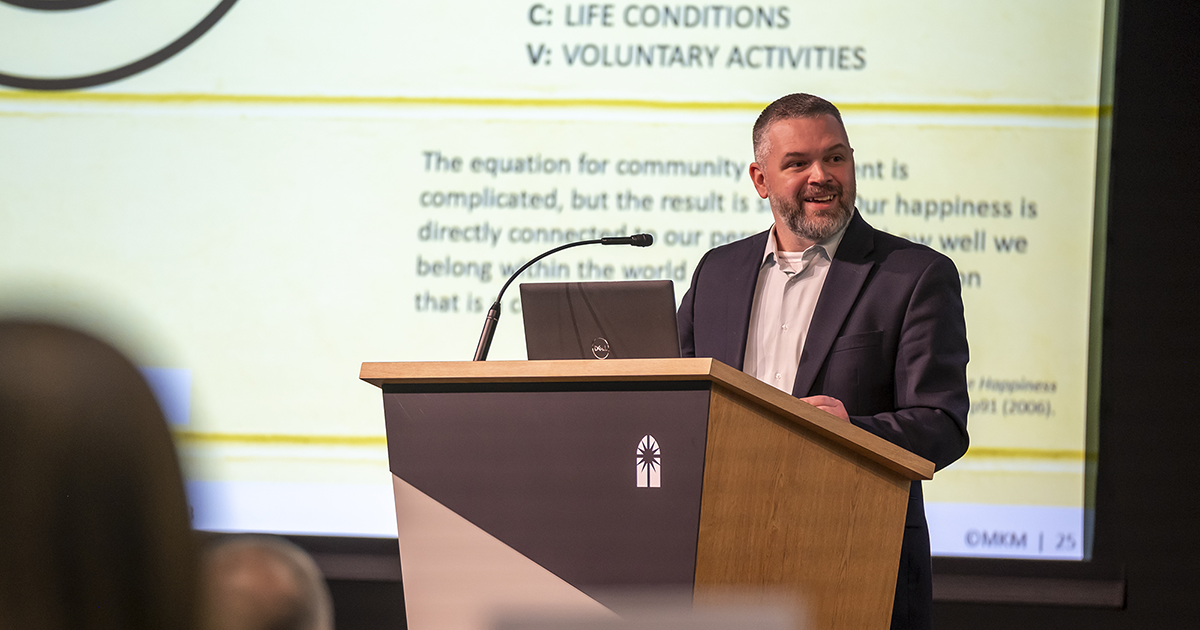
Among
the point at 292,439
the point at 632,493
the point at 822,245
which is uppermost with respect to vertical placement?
the point at 822,245

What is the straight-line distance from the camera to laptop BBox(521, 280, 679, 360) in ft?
5.59

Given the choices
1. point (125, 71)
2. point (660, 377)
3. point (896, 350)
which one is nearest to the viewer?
point (660, 377)

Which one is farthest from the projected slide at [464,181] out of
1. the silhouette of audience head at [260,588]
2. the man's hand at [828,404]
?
the silhouette of audience head at [260,588]

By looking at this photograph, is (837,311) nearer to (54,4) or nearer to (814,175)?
(814,175)

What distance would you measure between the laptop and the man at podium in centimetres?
38

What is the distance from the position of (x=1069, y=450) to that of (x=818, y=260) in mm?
1351

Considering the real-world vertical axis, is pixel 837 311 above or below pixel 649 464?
above

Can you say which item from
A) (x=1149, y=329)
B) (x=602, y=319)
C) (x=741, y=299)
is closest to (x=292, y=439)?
(x=741, y=299)

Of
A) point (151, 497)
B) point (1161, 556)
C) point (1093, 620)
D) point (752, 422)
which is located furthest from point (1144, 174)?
point (151, 497)

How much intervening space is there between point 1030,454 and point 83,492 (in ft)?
9.92

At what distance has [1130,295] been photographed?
123 inches

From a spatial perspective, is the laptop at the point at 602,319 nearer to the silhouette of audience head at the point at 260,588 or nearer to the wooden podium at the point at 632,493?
the wooden podium at the point at 632,493

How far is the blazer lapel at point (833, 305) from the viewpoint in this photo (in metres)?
2.00

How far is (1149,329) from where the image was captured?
3117mm
